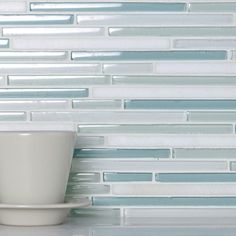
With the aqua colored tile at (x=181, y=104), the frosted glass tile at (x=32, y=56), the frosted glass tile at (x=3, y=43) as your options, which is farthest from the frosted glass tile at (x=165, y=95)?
the frosted glass tile at (x=3, y=43)

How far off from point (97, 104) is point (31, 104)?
137mm

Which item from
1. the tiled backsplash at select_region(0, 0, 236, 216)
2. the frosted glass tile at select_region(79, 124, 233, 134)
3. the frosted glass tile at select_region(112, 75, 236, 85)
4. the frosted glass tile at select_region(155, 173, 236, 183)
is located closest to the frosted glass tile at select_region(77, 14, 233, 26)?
the tiled backsplash at select_region(0, 0, 236, 216)

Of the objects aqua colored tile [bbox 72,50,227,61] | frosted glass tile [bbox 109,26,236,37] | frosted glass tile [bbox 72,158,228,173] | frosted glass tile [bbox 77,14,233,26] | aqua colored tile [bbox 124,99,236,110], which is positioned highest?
frosted glass tile [bbox 77,14,233,26]

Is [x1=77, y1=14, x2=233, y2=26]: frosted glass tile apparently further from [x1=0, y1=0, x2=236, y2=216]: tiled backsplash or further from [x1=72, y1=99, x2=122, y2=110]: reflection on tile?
[x1=72, y1=99, x2=122, y2=110]: reflection on tile

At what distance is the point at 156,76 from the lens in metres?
1.42

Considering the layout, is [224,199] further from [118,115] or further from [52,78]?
[52,78]

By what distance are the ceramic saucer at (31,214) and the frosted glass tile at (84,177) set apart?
0.14 m

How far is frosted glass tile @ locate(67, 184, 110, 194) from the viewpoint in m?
1.40

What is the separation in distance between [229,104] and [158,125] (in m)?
0.15

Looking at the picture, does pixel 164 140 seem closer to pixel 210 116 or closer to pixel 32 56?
pixel 210 116

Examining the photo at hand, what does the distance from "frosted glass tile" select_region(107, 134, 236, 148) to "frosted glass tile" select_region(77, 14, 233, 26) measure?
23 centimetres

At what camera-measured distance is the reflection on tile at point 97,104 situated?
1.42 m

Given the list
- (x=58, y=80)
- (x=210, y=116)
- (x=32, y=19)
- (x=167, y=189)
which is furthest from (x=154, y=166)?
(x=32, y=19)

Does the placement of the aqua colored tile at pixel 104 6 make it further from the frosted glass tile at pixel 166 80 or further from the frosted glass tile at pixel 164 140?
the frosted glass tile at pixel 164 140
